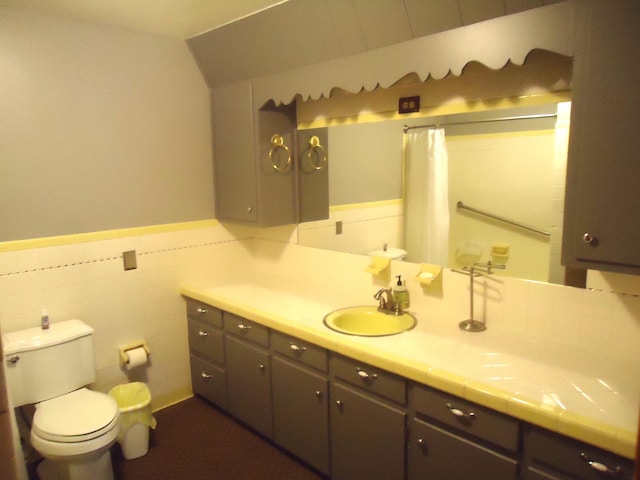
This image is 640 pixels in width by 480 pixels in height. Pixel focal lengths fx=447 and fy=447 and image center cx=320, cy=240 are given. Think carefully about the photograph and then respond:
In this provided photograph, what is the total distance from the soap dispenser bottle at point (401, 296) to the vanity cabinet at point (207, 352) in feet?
3.57

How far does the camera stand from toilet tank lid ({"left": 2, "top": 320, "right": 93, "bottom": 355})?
2236 millimetres

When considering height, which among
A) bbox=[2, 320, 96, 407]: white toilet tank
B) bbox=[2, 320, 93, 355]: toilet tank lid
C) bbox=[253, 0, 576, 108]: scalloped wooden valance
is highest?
bbox=[253, 0, 576, 108]: scalloped wooden valance

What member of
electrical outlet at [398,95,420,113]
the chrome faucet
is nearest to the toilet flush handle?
the chrome faucet

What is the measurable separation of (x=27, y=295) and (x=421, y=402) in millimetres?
2122

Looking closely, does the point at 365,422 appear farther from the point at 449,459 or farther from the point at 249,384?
the point at 249,384

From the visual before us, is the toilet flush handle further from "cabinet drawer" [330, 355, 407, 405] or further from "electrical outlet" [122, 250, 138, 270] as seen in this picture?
"cabinet drawer" [330, 355, 407, 405]

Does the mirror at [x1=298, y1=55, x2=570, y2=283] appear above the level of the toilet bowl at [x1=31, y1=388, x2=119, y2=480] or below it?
above

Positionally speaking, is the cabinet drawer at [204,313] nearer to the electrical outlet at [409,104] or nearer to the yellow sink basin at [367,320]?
the yellow sink basin at [367,320]

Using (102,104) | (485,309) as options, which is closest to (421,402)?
(485,309)

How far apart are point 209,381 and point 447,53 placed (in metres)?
2.38

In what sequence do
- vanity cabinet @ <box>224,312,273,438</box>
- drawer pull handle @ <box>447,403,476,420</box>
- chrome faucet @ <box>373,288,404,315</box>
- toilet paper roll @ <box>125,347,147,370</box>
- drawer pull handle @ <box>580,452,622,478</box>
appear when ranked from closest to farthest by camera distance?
1. drawer pull handle @ <box>580,452,622,478</box>
2. drawer pull handle @ <box>447,403,476,420</box>
3. chrome faucet @ <box>373,288,404,315</box>
4. vanity cabinet @ <box>224,312,273,438</box>
5. toilet paper roll @ <box>125,347,147,370</box>

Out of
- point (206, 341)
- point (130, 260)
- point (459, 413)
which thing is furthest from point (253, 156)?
point (459, 413)

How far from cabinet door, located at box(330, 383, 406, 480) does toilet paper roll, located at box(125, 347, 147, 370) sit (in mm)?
1335

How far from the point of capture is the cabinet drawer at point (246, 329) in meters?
2.44
